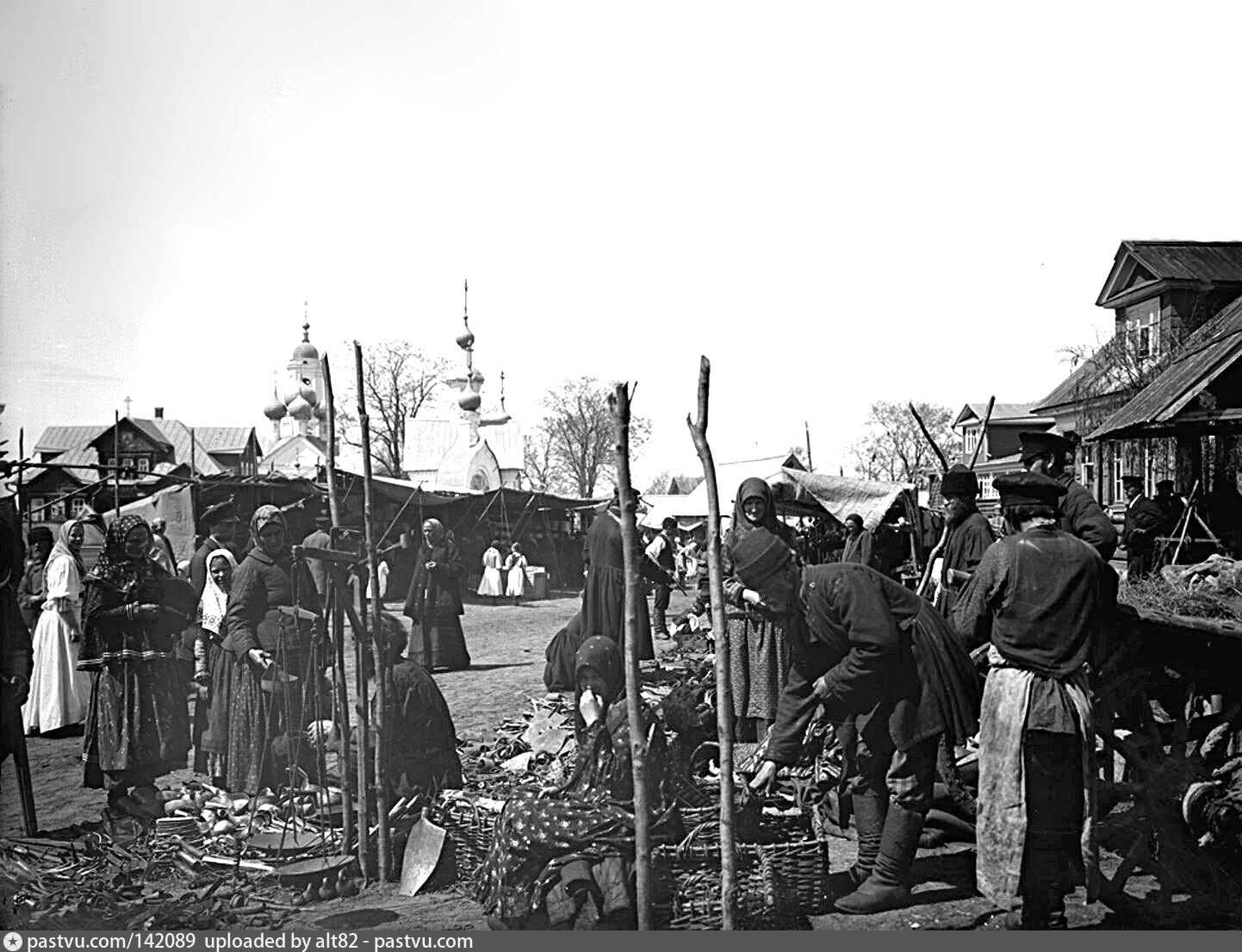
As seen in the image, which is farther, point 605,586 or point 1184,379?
point 605,586

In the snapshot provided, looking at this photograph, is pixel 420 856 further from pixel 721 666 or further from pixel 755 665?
pixel 755 665

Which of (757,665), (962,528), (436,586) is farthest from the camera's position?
(436,586)

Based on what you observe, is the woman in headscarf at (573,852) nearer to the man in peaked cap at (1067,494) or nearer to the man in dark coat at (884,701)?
the man in dark coat at (884,701)

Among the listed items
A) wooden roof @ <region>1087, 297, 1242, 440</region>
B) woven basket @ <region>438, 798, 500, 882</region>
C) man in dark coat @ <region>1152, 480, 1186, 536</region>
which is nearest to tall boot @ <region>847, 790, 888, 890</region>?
woven basket @ <region>438, 798, 500, 882</region>

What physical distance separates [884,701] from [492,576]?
12.3 m

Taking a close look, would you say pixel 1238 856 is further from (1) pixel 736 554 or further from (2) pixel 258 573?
(2) pixel 258 573

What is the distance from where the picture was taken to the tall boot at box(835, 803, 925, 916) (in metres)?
3.76

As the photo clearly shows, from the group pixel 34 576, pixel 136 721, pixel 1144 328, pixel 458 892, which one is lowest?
pixel 458 892

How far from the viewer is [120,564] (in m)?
5.12

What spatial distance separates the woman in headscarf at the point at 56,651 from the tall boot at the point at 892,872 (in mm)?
5718

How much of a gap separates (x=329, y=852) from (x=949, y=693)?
2.76m

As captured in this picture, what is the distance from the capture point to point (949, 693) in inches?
151

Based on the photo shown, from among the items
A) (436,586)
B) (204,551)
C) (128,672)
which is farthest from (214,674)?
(436,586)

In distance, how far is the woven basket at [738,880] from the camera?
3.63 m
